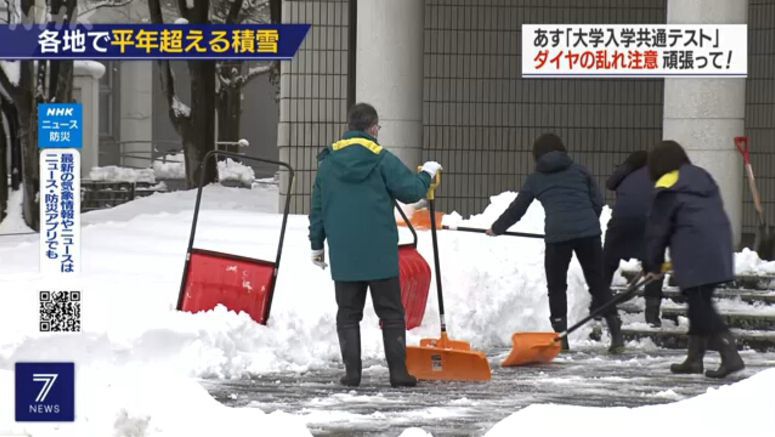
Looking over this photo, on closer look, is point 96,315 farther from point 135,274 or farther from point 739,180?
point 739,180

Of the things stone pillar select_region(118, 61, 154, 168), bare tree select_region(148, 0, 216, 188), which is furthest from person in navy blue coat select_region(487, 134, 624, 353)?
stone pillar select_region(118, 61, 154, 168)

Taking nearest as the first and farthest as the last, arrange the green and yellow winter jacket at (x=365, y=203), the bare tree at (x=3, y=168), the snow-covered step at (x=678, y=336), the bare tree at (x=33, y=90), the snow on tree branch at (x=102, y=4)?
the green and yellow winter jacket at (x=365, y=203), the snow-covered step at (x=678, y=336), the bare tree at (x=33, y=90), the bare tree at (x=3, y=168), the snow on tree branch at (x=102, y=4)

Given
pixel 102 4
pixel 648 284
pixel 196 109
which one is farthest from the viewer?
pixel 102 4

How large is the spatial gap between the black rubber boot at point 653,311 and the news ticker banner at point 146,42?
3.56 m

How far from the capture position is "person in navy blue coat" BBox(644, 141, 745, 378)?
388 inches

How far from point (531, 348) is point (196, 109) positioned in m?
16.5

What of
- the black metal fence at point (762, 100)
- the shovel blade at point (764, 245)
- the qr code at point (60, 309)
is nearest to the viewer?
the qr code at point (60, 309)

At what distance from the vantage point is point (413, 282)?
38.1 ft

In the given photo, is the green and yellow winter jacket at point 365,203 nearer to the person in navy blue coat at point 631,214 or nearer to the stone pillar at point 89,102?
the person in navy blue coat at point 631,214

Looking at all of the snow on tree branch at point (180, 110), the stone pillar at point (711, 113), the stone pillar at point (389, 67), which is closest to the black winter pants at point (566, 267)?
the stone pillar at point (711, 113)

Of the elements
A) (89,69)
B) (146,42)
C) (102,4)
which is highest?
(102,4)

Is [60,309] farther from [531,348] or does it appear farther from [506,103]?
[506,103]

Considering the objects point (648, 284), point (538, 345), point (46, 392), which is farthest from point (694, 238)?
point (46, 392)

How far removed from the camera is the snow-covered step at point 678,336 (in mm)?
12086
